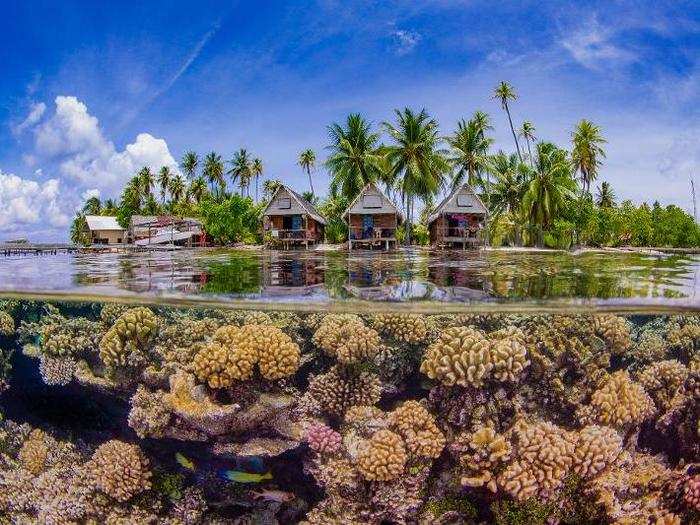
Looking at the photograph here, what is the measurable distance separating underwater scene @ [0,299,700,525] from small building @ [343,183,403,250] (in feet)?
72.0

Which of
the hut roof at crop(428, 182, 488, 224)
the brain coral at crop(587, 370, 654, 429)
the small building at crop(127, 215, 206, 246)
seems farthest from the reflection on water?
the small building at crop(127, 215, 206, 246)

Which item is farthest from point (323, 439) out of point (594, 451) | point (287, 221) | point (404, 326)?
point (287, 221)

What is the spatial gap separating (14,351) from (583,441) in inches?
372

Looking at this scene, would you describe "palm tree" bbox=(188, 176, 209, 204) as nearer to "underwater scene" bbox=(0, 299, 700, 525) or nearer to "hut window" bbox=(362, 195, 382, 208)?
"hut window" bbox=(362, 195, 382, 208)

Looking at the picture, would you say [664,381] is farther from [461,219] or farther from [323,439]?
[461,219]

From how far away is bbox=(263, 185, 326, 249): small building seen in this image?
3163 centimetres

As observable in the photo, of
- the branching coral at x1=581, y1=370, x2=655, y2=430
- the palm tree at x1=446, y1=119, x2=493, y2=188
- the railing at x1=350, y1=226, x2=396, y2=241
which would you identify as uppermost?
the palm tree at x1=446, y1=119, x2=493, y2=188

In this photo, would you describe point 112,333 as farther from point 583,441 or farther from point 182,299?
point 583,441

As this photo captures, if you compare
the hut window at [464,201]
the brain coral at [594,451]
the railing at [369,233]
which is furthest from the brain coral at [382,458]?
the hut window at [464,201]

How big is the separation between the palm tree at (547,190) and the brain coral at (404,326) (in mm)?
35228

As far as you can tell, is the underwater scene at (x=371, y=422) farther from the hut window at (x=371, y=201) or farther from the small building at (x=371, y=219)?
the hut window at (x=371, y=201)

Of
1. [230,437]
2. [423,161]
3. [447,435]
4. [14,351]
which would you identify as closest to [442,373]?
[447,435]

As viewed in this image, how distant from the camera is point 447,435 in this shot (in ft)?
22.1

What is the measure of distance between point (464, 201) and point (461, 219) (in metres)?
1.33
